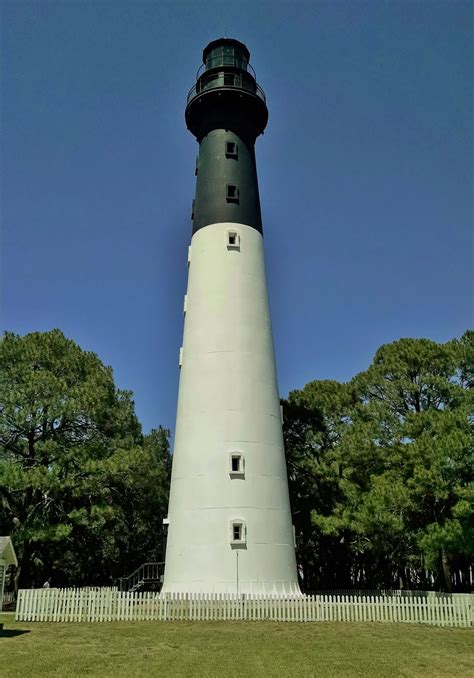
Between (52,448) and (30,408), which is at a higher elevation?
(30,408)

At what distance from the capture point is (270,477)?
21.9 meters

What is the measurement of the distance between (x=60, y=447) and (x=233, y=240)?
12.2m

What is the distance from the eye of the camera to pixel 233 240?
2492 centimetres

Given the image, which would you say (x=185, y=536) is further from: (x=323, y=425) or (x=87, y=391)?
(x=323, y=425)

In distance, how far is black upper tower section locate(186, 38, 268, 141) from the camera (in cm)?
2731

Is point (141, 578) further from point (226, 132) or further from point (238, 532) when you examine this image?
point (226, 132)

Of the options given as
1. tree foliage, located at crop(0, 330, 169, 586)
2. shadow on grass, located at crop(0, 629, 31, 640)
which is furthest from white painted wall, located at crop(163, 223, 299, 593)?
shadow on grass, located at crop(0, 629, 31, 640)

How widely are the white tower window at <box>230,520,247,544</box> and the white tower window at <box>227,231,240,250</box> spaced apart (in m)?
11.3

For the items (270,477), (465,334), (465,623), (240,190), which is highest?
(240,190)

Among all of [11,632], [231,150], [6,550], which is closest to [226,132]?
[231,150]

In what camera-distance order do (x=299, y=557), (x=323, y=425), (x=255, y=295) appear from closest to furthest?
(x=255, y=295)
(x=323, y=425)
(x=299, y=557)

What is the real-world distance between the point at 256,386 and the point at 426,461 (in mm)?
8286

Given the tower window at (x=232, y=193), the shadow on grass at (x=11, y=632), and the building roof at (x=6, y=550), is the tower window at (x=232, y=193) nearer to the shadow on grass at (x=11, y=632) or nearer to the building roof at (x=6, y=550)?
the building roof at (x=6, y=550)

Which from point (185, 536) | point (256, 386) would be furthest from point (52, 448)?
point (256, 386)
